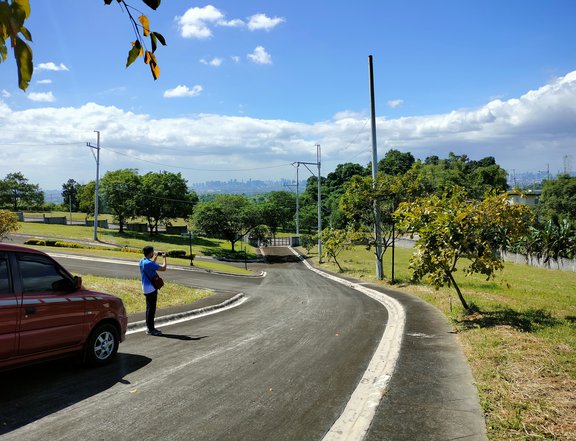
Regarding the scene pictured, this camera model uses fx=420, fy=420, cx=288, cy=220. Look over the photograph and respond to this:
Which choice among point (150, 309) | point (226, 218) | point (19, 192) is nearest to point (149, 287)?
point (150, 309)

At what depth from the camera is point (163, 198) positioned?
68.0m

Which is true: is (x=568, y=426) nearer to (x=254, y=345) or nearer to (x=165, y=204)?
(x=254, y=345)

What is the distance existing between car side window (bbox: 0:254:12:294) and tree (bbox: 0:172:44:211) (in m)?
89.6

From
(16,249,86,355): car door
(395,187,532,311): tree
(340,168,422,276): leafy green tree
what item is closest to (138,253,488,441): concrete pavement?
(395,187,532,311): tree

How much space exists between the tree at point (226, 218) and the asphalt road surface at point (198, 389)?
151 ft

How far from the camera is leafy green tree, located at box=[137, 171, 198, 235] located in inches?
2648

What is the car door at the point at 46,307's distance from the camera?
5.34m

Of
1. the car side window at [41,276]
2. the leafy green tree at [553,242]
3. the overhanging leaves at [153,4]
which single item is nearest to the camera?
the overhanging leaves at [153,4]

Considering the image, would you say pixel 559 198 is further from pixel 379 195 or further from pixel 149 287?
pixel 149 287

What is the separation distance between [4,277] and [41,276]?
57cm

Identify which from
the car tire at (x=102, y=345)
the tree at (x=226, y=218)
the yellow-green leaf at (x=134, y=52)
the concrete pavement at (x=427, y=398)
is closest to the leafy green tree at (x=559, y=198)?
the tree at (x=226, y=218)

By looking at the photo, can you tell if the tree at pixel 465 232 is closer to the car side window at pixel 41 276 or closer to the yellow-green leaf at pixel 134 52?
the car side window at pixel 41 276

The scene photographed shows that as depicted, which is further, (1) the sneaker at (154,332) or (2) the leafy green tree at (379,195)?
(2) the leafy green tree at (379,195)

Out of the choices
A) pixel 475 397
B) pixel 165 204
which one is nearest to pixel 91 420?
pixel 475 397
